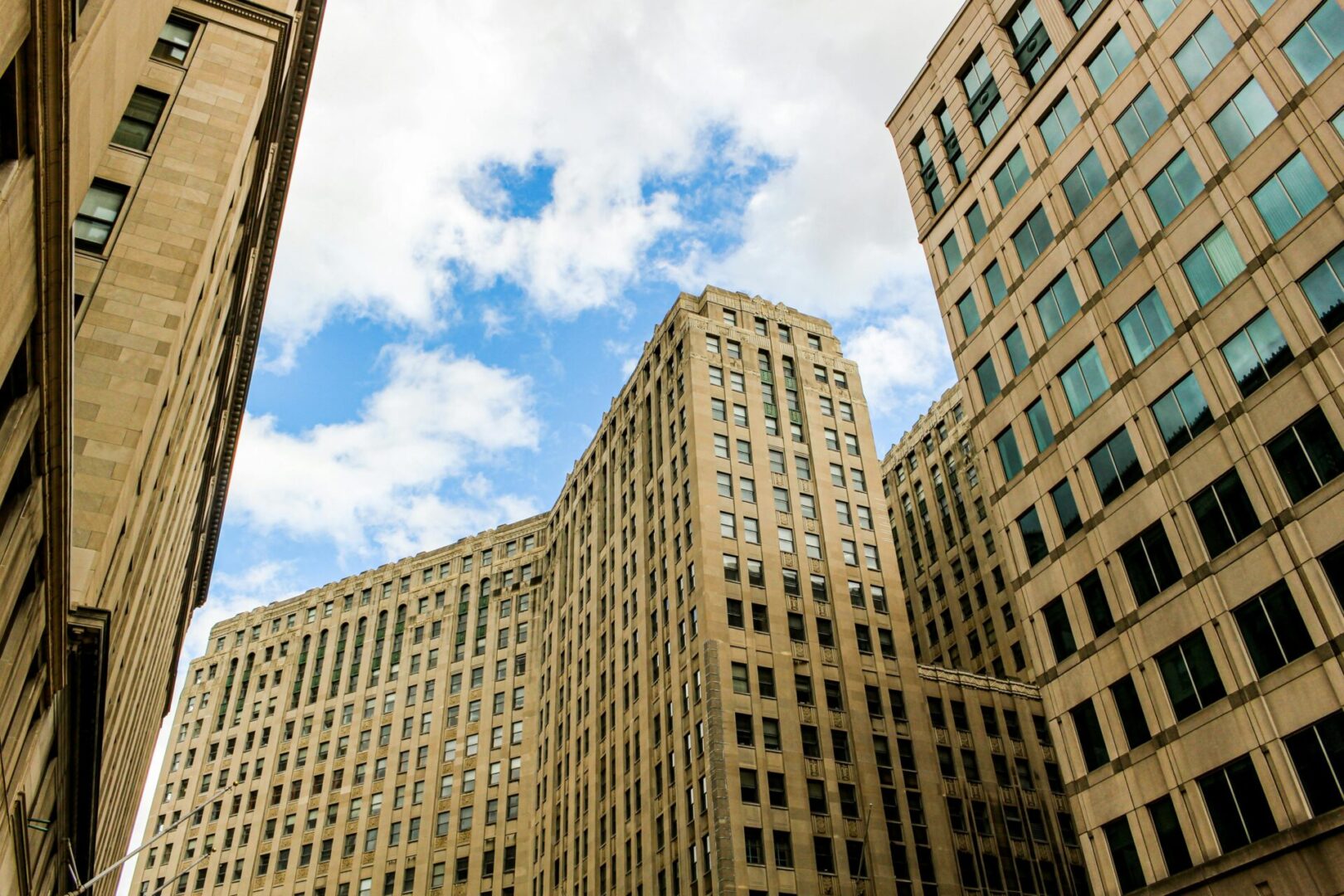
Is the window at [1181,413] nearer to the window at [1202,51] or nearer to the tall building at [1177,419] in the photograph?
the tall building at [1177,419]

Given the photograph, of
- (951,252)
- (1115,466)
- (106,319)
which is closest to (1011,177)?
(951,252)

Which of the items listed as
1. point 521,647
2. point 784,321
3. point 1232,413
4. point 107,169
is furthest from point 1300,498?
point 521,647

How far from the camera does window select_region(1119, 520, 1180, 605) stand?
1206 inches

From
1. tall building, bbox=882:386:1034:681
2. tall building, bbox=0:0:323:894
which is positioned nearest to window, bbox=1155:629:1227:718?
tall building, bbox=0:0:323:894

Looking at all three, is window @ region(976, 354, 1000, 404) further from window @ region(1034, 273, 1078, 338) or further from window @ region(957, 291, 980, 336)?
window @ region(1034, 273, 1078, 338)

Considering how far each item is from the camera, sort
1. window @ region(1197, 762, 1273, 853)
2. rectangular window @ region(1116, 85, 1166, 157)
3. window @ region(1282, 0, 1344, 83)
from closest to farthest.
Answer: window @ region(1197, 762, 1273, 853) → window @ region(1282, 0, 1344, 83) → rectangular window @ region(1116, 85, 1166, 157)

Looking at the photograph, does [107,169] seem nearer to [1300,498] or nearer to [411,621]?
[1300,498]

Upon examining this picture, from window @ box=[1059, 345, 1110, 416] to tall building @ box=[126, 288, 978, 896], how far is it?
2932cm

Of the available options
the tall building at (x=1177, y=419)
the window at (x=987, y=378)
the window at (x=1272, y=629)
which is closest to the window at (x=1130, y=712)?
the tall building at (x=1177, y=419)

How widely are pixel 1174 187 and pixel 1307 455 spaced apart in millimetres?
10377

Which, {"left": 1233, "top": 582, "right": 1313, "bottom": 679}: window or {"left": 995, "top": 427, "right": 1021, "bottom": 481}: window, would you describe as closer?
{"left": 1233, "top": 582, "right": 1313, "bottom": 679}: window

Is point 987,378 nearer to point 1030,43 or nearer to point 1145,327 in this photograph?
point 1145,327

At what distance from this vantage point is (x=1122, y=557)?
32.4 metres

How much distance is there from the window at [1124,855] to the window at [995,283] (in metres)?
19.2
